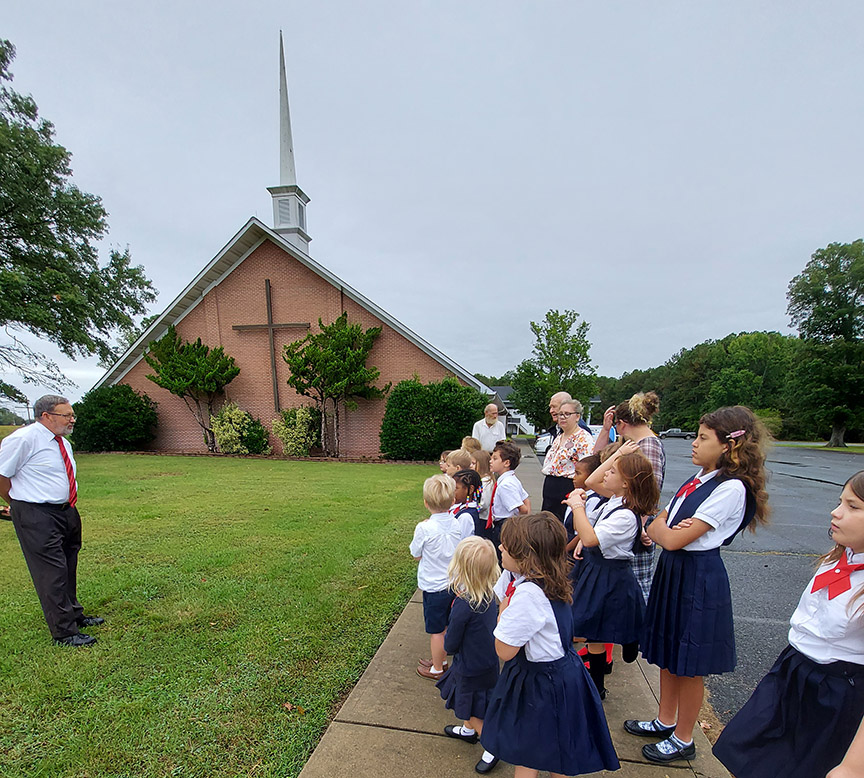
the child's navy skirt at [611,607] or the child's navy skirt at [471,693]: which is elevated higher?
the child's navy skirt at [611,607]

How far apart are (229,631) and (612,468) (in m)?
3.11

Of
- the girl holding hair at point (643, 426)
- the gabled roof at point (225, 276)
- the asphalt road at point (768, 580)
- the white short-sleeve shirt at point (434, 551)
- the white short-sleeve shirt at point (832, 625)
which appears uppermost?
the gabled roof at point (225, 276)

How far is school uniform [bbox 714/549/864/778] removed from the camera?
143 centimetres

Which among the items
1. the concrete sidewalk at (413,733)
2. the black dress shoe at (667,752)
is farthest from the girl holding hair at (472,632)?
the black dress shoe at (667,752)

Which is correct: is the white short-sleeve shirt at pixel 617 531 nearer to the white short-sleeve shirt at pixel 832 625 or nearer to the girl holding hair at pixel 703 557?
the girl holding hair at pixel 703 557

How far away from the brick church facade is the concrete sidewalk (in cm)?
1345

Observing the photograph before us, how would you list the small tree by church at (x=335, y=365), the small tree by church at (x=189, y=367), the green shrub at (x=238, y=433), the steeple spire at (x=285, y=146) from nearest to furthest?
the small tree by church at (x=335, y=365)
the small tree by church at (x=189, y=367)
the green shrub at (x=238, y=433)
the steeple spire at (x=285, y=146)

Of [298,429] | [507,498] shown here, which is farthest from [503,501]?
[298,429]

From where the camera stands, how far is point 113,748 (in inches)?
90.1

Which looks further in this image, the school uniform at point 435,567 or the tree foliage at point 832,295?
the tree foliage at point 832,295

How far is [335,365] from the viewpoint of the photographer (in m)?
15.0

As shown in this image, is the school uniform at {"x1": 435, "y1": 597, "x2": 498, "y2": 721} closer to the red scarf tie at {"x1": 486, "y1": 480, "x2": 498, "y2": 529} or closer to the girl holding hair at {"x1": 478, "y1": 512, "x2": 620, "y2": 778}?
the girl holding hair at {"x1": 478, "y1": 512, "x2": 620, "y2": 778}

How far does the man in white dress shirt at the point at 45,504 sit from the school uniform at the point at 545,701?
129 inches

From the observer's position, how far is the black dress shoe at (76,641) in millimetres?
3262
